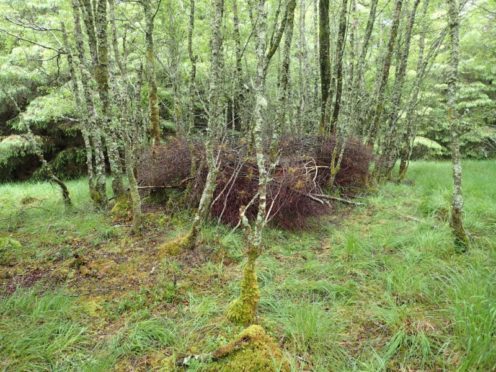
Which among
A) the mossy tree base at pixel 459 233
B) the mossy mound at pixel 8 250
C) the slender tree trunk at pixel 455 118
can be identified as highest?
the slender tree trunk at pixel 455 118

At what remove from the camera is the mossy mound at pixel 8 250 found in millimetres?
3451

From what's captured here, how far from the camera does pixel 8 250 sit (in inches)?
145

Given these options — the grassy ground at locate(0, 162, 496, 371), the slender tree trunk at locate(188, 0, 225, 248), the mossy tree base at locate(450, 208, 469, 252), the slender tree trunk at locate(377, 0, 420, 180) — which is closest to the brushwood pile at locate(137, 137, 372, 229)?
the grassy ground at locate(0, 162, 496, 371)

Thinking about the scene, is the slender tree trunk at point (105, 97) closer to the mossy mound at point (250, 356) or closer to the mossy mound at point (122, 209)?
the mossy mound at point (122, 209)

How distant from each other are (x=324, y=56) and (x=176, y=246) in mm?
4465

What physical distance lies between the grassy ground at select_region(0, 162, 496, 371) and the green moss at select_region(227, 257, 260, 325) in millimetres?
98

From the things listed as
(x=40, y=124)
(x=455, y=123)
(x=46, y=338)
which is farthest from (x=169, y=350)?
(x=40, y=124)

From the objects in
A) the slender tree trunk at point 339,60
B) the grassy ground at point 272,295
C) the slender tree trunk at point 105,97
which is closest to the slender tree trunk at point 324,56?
the slender tree trunk at point 339,60

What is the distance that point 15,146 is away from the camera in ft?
28.1

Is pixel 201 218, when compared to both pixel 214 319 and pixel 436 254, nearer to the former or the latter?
pixel 214 319

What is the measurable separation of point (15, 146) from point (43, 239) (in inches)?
239

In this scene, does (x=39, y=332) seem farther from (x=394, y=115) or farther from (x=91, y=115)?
(x=394, y=115)

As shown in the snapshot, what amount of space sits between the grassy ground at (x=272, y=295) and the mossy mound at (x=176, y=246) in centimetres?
11

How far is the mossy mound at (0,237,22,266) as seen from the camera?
3.45 m
